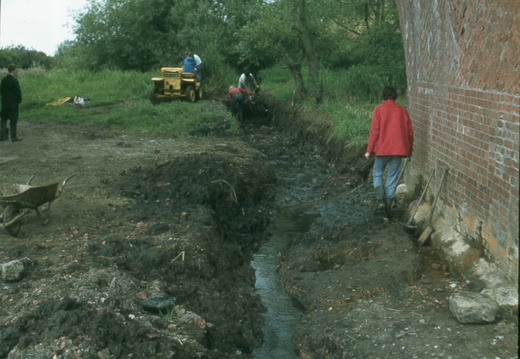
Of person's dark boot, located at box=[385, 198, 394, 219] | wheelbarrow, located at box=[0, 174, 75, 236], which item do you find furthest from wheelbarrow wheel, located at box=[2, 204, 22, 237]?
person's dark boot, located at box=[385, 198, 394, 219]

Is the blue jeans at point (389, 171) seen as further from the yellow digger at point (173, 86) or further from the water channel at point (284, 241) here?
the yellow digger at point (173, 86)

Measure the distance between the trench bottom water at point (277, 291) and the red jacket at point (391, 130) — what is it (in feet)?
→ 7.08

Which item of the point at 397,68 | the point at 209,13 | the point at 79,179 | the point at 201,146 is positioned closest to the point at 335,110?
the point at 397,68

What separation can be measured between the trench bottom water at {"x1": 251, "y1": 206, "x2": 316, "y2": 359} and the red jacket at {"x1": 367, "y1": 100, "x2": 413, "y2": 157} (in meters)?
2.16

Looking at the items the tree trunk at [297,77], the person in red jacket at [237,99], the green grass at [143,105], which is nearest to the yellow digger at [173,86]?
the green grass at [143,105]

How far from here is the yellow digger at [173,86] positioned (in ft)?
75.8

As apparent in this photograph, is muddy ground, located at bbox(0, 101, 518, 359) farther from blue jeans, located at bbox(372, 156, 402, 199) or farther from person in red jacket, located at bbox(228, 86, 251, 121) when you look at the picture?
person in red jacket, located at bbox(228, 86, 251, 121)

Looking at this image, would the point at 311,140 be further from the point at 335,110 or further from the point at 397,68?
the point at 397,68

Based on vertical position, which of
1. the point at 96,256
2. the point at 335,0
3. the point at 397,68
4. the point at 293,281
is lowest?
the point at 293,281

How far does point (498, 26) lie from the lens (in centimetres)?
602

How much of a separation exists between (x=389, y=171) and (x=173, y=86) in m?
14.9

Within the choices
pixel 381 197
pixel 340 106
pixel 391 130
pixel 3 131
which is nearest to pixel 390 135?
pixel 391 130

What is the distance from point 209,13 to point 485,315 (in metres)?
30.0

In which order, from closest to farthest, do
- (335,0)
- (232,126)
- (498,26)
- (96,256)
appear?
(498,26) < (96,256) < (232,126) < (335,0)
